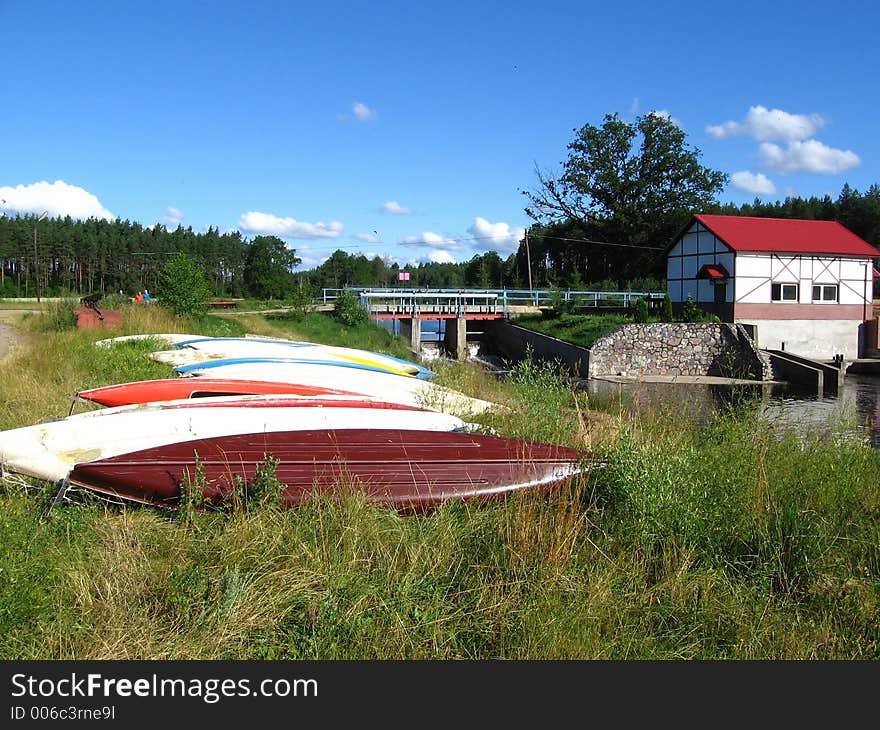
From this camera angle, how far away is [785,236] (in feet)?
116

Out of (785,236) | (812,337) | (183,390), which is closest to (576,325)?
(812,337)

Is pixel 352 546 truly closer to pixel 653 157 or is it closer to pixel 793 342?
pixel 793 342

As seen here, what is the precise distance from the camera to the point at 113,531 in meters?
4.36

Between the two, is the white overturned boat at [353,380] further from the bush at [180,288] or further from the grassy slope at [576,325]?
the grassy slope at [576,325]

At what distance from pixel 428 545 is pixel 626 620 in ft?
4.01

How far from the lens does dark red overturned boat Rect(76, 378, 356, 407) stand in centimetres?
787

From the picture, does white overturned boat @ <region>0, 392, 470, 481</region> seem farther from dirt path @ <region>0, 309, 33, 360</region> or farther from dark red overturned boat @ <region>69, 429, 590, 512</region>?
dirt path @ <region>0, 309, 33, 360</region>

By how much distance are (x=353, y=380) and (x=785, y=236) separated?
3201 centimetres

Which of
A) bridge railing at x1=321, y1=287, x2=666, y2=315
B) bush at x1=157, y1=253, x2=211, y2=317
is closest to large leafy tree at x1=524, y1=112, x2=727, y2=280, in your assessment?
bridge railing at x1=321, y1=287, x2=666, y2=315

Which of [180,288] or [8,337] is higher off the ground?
[180,288]

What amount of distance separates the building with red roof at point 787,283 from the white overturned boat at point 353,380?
85.8 feet

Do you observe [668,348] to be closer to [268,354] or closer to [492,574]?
[268,354]

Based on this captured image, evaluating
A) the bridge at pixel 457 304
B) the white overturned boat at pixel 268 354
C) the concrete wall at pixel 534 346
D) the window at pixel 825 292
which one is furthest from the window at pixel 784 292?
the white overturned boat at pixel 268 354

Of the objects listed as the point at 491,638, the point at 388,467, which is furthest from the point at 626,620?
the point at 388,467
